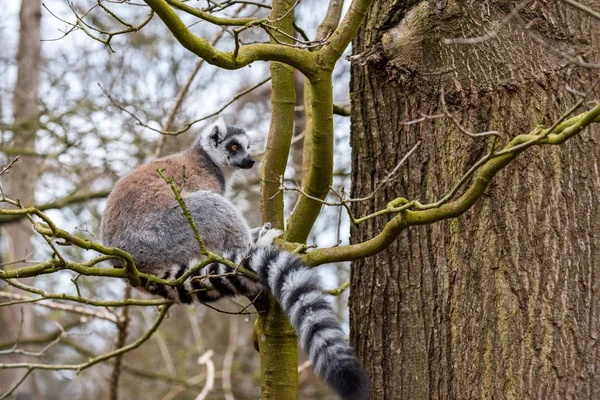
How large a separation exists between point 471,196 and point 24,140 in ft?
21.4

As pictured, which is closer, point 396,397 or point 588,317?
point 588,317

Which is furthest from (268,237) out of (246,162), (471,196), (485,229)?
(246,162)

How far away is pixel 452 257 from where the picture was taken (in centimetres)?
303

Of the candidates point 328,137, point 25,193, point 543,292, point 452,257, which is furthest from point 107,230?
point 25,193

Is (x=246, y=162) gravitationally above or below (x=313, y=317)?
above

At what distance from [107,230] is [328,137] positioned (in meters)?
2.16

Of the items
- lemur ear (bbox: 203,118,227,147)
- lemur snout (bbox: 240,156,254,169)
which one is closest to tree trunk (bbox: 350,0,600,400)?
lemur snout (bbox: 240,156,254,169)

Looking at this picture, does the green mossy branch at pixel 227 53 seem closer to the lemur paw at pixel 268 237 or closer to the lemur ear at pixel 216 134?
the lemur paw at pixel 268 237

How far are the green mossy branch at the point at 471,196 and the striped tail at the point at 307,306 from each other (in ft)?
0.58

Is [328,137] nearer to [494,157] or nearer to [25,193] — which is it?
[494,157]

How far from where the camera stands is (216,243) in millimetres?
4578

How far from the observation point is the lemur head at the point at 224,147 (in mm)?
5914

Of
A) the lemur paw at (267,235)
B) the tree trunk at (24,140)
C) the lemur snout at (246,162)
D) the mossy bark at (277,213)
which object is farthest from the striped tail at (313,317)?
the tree trunk at (24,140)

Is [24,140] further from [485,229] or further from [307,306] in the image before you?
[485,229]
